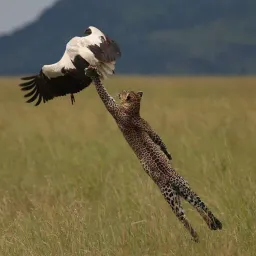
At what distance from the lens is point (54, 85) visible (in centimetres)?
Result: 482

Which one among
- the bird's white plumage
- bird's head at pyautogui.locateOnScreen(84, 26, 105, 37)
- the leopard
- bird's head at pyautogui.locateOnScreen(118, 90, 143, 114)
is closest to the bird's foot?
the leopard

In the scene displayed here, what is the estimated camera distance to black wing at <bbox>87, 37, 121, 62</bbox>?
4.36 m

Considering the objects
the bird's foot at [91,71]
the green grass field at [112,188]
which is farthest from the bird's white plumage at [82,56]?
the green grass field at [112,188]

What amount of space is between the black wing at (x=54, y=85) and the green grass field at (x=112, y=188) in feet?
2.19

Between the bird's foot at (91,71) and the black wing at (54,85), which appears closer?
the bird's foot at (91,71)

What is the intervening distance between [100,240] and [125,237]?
0.28 m

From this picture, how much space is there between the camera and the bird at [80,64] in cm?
425

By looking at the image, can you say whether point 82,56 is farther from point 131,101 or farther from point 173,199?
point 173,199

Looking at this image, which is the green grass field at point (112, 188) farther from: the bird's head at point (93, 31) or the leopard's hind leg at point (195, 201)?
the bird's head at point (93, 31)

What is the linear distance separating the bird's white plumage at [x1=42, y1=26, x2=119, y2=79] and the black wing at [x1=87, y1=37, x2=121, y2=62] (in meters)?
0.02

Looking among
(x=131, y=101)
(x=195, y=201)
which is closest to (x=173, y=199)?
(x=195, y=201)

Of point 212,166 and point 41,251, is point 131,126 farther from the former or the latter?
point 212,166

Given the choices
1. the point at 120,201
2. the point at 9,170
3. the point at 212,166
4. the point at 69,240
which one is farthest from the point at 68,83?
the point at 9,170

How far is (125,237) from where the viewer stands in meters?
A: 4.32
